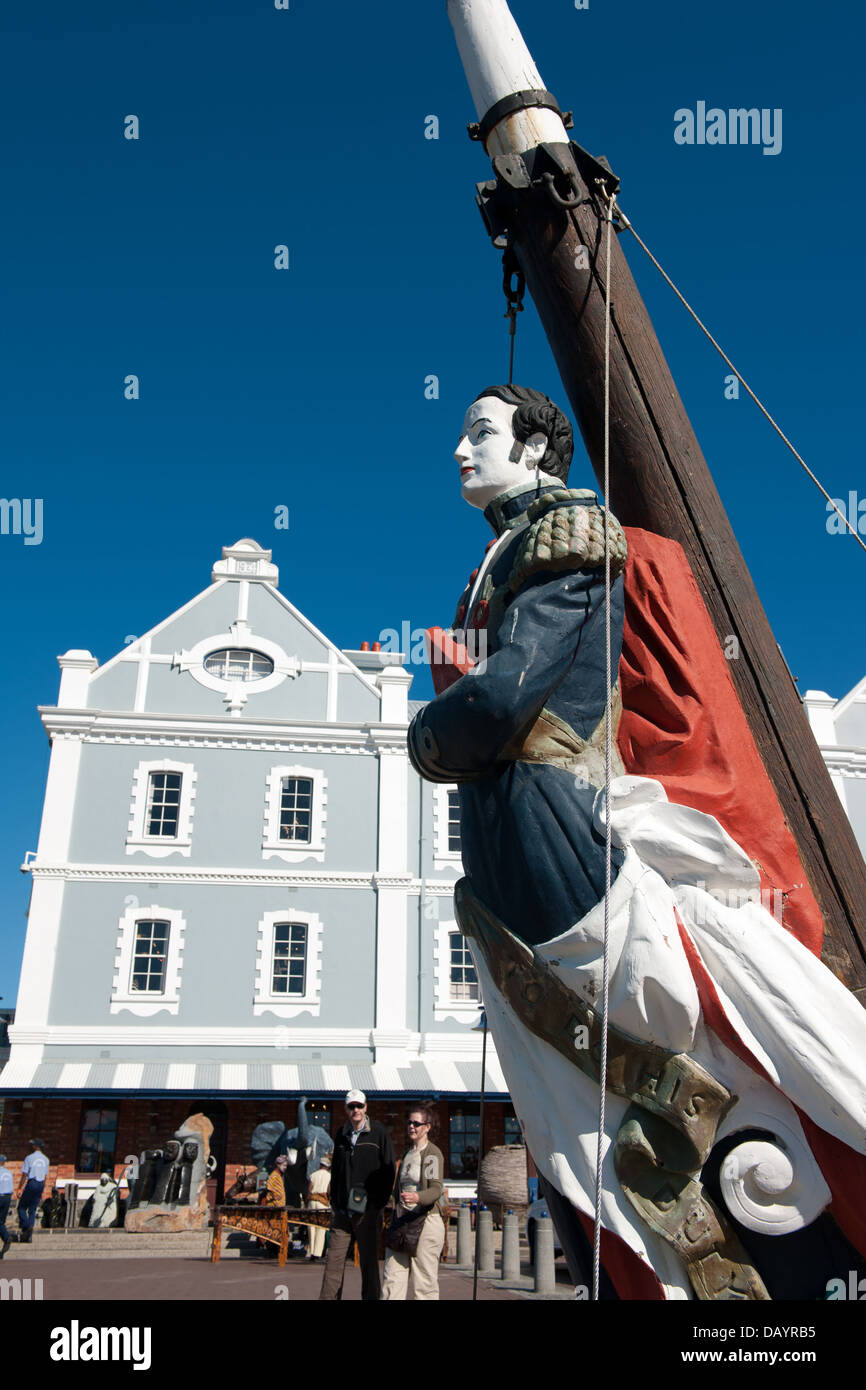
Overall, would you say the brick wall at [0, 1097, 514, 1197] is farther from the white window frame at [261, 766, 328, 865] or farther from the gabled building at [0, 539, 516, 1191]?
the white window frame at [261, 766, 328, 865]

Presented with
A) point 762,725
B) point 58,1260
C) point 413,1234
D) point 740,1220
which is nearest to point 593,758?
point 762,725

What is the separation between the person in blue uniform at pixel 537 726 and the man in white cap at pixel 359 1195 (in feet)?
14.6

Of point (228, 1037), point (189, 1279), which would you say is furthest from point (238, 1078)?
point (189, 1279)

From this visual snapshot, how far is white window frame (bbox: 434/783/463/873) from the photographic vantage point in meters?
20.0

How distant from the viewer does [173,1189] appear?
543 inches

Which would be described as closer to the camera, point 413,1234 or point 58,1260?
point 413,1234

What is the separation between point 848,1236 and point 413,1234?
432 cm

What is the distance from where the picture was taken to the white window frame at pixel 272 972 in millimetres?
18391

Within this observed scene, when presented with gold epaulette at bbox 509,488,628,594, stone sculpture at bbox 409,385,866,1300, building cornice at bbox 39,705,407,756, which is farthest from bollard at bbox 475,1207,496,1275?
building cornice at bbox 39,705,407,756

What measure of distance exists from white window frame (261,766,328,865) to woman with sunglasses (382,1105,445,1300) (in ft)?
44.4

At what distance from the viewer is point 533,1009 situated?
2.22 m

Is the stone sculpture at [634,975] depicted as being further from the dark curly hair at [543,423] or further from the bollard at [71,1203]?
the bollard at [71,1203]

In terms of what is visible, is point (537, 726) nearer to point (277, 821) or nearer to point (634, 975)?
point (634, 975)

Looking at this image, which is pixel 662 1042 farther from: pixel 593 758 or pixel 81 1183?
pixel 81 1183
